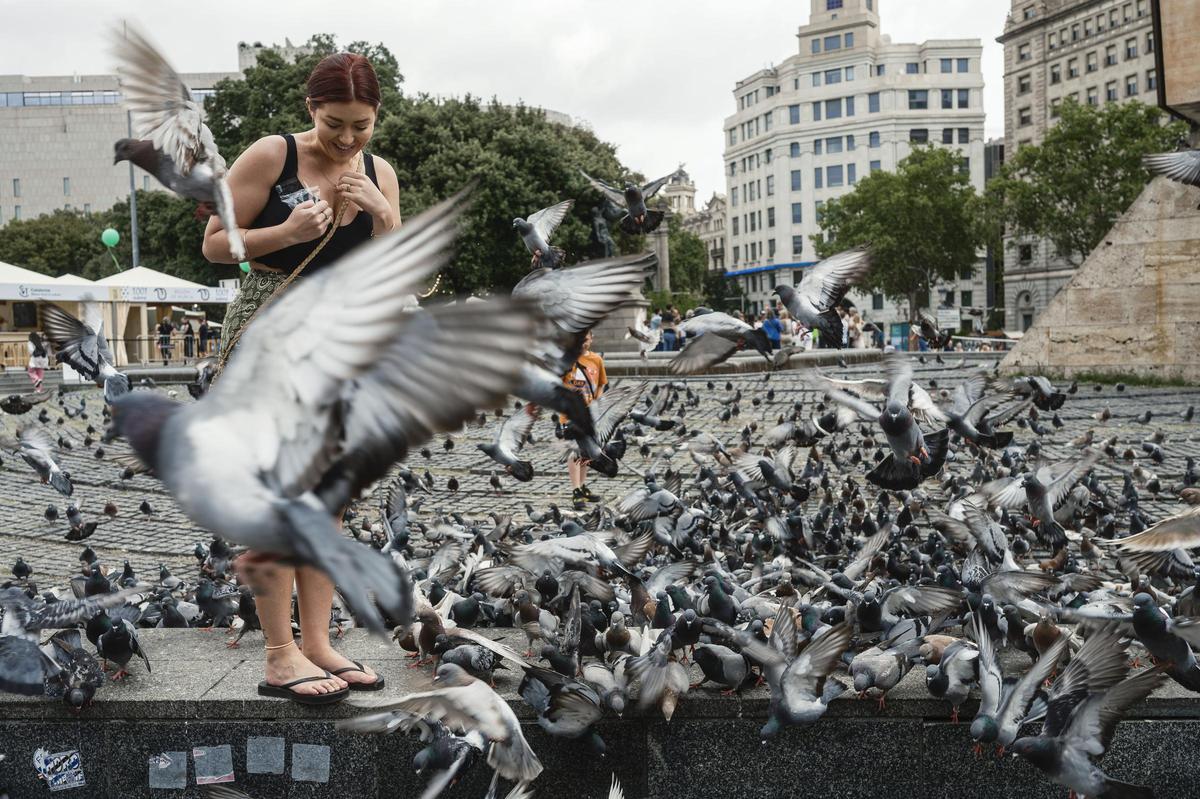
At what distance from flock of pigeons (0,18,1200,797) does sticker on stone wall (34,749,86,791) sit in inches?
10.7

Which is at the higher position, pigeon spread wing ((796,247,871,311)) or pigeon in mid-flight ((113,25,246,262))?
pigeon in mid-flight ((113,25,246,262))

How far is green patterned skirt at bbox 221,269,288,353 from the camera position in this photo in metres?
3.34

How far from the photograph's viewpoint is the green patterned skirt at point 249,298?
3340mm

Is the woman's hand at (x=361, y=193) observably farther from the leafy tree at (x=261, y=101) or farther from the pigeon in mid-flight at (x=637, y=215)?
the leafy tree at (x=261, y=101)

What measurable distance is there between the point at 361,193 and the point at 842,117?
105m

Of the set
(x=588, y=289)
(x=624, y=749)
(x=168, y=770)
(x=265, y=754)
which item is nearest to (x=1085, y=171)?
(x=588, y=289)

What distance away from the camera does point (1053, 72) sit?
7288 centimetres

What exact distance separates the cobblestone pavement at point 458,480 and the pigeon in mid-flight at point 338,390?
186 inches

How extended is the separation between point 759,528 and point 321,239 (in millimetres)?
4370

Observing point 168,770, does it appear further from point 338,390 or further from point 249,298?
point 338,390

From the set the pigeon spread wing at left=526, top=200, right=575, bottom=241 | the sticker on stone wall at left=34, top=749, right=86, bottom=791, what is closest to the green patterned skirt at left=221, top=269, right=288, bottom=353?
the sticker on stone wall at left=34, top=749, right=86, bottom=791

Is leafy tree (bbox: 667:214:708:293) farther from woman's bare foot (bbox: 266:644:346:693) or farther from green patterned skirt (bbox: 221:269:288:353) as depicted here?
woman's bare foot (bbox: 266:644:346:693)

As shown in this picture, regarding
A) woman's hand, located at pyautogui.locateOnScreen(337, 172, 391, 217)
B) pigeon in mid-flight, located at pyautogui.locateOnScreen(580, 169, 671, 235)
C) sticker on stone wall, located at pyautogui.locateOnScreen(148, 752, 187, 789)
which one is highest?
pigeon in mid-flight, located at pyautogui.locateOnScreen(580, 169, 671, 235)

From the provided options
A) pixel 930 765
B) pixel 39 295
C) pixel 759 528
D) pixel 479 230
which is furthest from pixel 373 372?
pixel 479 230
